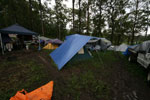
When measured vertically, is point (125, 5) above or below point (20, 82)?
above

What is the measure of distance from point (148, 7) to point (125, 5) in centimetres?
387

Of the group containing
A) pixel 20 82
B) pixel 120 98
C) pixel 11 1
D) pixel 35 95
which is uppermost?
pixel 11 1

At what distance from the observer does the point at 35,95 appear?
5.71ft

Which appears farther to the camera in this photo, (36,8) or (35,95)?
(36,8)

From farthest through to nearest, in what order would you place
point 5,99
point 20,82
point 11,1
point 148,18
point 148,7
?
point 148,18 → point 11,1 → point 148,7 → point 20,82 → point 5,99

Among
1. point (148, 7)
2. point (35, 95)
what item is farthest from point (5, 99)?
point (148, 7)

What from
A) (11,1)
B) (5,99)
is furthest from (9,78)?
(11,1)

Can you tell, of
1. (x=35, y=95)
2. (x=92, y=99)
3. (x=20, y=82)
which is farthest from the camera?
(x=20, y=82)

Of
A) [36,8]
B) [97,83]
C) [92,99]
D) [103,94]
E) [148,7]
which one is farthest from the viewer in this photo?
[36,8]

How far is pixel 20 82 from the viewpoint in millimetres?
2568

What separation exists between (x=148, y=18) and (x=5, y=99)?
24010 mm

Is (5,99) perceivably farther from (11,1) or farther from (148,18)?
(148,18)

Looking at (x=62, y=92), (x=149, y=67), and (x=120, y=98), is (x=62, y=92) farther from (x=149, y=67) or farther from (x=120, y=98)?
(x=149, y=67)

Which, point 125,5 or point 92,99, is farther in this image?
point 125,5
